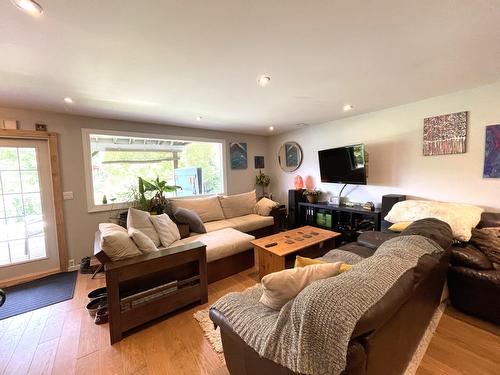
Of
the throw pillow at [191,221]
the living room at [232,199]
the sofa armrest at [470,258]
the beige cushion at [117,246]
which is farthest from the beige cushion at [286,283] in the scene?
the throw pillow at [191,221]

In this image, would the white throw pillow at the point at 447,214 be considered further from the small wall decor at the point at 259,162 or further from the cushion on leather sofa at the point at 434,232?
the small wall decor at the point at 259,162

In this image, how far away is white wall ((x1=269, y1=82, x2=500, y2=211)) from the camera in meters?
2.51

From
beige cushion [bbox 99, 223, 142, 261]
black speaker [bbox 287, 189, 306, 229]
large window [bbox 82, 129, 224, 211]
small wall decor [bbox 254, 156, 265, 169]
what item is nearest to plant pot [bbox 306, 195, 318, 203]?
black speaker [bbox 287, 189, 306, 229]

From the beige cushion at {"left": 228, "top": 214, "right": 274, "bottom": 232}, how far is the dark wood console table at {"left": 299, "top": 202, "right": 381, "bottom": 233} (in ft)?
2.40

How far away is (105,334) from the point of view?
1848mm

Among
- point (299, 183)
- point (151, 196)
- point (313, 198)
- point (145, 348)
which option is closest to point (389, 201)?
point (313, 198)

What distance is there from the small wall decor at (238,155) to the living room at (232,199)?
75cm

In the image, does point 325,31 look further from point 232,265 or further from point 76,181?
point 76,181

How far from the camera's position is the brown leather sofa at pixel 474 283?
5.80 ft

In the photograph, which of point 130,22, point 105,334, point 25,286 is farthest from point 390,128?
point 25,286

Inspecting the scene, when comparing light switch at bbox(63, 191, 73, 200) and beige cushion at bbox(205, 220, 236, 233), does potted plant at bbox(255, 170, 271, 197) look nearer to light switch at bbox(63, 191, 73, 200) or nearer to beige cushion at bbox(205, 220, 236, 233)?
beige cushion at bbox(205, 220, 236, 233)

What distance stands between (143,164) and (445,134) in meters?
4.55

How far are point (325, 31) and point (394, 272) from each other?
153cm

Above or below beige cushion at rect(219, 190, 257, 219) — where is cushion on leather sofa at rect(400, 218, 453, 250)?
above
